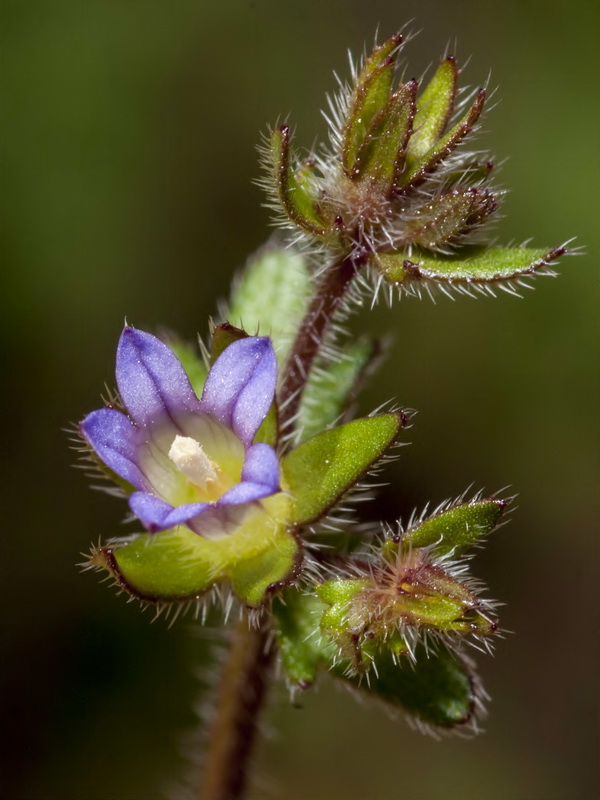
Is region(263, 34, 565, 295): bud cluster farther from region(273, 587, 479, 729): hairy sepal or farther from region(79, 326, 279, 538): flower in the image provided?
region(273, 587, 479, 729): hairy sepal

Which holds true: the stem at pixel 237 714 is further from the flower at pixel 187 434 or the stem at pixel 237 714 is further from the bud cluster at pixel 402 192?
the bud cluster at pixel 402 192

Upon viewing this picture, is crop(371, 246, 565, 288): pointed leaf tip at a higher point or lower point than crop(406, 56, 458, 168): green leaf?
lower

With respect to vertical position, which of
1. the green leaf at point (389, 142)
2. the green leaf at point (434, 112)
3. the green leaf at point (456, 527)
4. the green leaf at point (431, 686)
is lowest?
the green leaf at point (431, 686)

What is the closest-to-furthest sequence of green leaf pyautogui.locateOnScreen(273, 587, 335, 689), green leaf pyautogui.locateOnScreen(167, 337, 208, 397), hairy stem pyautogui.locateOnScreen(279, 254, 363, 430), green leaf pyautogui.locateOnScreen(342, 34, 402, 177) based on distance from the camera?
green leaf pyautogui.locateOnScreen(342, 34, 402, 177) → green leaf pyautogui.locateOnScreen(273, 587, 335, 689) → hairy stem pyautogui.locateOnScreen(279, 254, 363, 430) → green leaf pyautogui.locateOnScreen(167, 337, 208, 397)

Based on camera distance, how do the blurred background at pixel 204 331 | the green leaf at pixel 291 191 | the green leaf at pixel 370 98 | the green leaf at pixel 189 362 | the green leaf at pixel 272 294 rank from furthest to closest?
the blurred background at pixel 204 331 < the green leaf at pixel 272 294 < the green leaf at pixel 189 362 < the green leaf at pixel 370 98 < the green leaf at pixel 291 191

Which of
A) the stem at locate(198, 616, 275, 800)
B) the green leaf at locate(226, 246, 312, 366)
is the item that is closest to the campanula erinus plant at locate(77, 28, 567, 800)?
the stem at locate(198, 616, 275, 800)

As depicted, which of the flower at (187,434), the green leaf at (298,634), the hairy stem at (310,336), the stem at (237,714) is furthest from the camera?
the stem at (237,714)

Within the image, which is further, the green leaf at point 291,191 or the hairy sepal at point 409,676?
the hairy sepal at point 409,676

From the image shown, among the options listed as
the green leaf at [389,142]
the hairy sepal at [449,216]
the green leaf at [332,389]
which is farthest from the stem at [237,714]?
the green leaf at [389,142]
